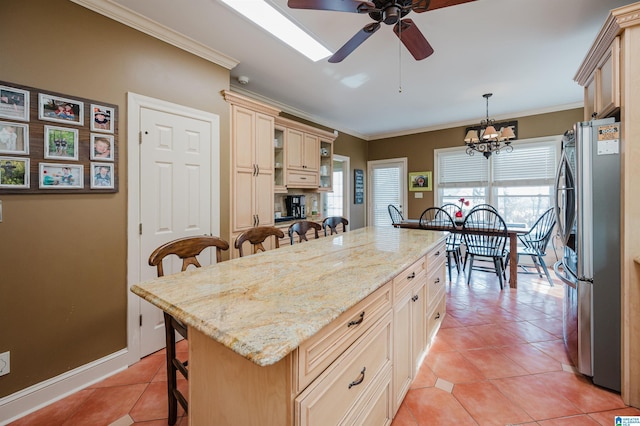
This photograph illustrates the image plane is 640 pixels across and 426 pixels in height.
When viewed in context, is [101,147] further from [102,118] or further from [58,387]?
[58,387]

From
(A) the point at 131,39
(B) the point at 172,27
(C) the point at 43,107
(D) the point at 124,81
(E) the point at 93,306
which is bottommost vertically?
(E) the point at 93,306

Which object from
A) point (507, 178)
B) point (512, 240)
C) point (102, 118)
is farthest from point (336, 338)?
point (507, 178)

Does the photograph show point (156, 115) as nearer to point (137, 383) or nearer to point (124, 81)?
point (124, 81)

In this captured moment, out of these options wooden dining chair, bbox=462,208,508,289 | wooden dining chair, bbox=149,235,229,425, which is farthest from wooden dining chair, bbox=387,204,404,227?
wooden dining chair, bbox=149,235,229,425

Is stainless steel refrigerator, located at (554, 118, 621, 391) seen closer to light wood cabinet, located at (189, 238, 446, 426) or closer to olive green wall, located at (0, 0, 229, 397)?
light wood cabinet, located at (189, 238, 446, 426)

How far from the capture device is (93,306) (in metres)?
1.89

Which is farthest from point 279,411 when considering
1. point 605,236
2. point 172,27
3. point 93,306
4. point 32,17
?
point 172,27

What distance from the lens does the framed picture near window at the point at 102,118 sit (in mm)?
1866

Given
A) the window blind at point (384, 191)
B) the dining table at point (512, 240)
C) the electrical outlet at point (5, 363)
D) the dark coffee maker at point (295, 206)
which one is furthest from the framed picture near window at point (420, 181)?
the electrical outlet at point (5, 363)

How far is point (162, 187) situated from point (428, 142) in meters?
5.00

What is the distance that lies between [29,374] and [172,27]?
264cm

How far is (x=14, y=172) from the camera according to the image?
1570 mm

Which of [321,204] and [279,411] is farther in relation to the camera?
[321,204]

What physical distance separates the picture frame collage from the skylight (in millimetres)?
1218
